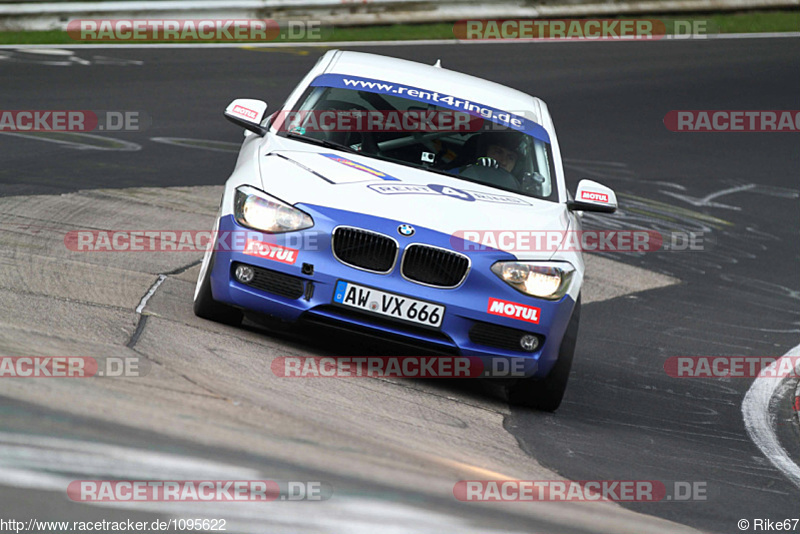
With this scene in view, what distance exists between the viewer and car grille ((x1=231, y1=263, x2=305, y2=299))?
19.9ft

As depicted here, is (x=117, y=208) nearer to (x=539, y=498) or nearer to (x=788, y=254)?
(x=539, y=498)

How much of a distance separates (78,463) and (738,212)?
11.2 metres

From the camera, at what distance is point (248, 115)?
284 inches

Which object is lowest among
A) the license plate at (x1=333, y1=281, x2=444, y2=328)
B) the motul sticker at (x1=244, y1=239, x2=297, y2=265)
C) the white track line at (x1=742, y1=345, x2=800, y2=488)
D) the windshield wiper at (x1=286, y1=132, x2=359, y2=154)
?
the white track line at (x1=742, y1=345, x2=800, y2=488)

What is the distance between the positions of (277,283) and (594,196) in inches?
85.9

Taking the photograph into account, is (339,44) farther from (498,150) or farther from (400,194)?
(400,194)

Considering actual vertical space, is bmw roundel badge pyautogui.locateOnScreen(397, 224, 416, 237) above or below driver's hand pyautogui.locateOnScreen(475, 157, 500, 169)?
below

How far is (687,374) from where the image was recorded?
8.40 metres

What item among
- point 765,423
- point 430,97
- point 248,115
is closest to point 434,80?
point 430,97

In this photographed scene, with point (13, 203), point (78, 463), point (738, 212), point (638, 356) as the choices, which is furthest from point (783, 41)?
point (78, 463)

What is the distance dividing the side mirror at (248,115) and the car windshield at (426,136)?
138mm

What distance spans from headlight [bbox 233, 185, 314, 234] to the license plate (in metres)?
0.40

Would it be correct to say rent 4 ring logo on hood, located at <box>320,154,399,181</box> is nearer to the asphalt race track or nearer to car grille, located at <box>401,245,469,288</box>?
car grille, located at <box>401,245,469,288</box>

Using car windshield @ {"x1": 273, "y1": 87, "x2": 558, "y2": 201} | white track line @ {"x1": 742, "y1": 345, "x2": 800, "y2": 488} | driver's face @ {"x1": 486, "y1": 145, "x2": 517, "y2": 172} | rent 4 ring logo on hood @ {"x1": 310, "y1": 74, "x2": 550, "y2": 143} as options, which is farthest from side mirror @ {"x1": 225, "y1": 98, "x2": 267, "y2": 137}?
white track line @ {"x1": 742, "y1": 345, "x2": 800, "y2": 488}
